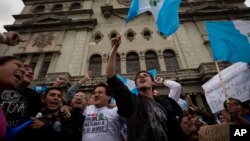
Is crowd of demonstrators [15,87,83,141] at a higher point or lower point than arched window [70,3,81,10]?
lower

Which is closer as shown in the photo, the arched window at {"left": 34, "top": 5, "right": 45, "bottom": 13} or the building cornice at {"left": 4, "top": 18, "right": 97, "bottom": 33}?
the building cornice at {"left": 4, "top": 18, "right": 97, "bottom": 33}

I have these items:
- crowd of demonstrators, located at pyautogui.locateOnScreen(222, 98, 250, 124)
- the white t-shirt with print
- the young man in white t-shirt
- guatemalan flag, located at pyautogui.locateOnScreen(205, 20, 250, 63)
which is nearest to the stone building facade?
guatemalan flag, located at pyautogui.locateOnScreen(205, 20, 250, 63)

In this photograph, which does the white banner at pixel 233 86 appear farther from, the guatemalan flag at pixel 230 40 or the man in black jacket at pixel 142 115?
the man in black jacket at pixel 142 115

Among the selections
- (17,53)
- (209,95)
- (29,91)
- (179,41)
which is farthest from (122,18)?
(29,91)

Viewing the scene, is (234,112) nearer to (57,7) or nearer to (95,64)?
(95,64)

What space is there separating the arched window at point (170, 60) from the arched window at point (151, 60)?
0.82 m

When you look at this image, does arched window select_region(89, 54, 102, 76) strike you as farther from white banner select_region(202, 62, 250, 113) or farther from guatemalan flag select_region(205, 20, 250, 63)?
guatemalan flag select_region(205, 20, 250, 63)

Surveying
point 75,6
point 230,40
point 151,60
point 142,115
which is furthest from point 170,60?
point 75,6

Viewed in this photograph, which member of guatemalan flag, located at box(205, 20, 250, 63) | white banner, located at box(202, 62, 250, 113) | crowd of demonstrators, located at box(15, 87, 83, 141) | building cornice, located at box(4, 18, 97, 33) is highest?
building cornice, located at box(4, 18, 97, 33)

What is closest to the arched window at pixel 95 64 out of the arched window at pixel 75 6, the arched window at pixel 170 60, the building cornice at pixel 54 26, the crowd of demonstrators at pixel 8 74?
the building cornice at pixel 54 26

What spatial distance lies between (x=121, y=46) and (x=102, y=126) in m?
12.5

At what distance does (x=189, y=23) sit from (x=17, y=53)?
1588cm

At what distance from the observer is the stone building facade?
40.1ft

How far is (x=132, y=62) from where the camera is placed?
14234 millimetres
